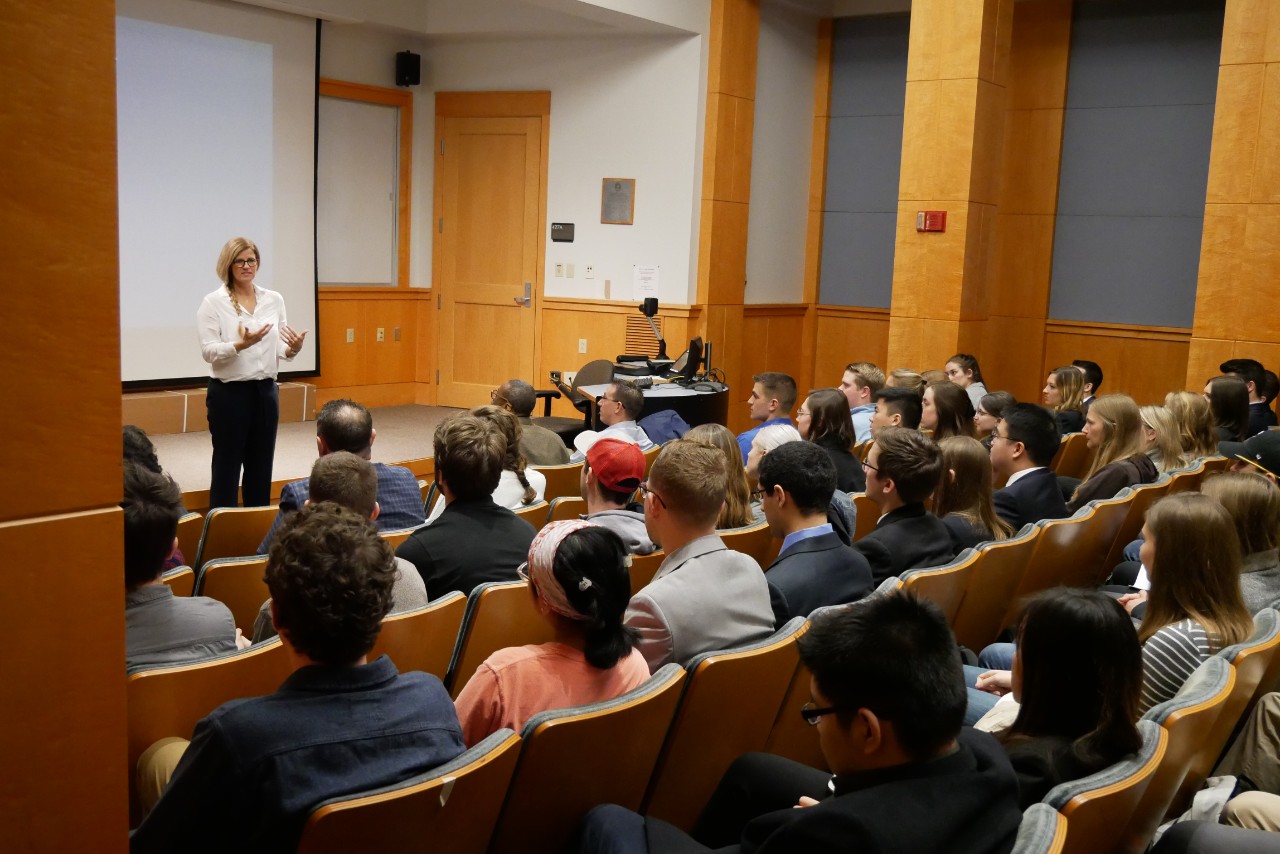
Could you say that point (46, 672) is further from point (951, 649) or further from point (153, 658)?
point (951, 649)

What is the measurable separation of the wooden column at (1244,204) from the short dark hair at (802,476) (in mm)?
5744

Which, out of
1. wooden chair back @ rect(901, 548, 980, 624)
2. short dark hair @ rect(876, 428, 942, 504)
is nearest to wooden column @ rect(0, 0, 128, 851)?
wooden chair back @ rect(901, 548, 980, 624)

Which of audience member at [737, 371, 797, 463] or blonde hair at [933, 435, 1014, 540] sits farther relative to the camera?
audience member at [737, 371, 797, 463]

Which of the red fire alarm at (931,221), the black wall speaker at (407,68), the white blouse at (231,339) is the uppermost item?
the black wall speaker at (407,68)

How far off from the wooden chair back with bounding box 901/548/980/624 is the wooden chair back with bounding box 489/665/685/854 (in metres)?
1.12

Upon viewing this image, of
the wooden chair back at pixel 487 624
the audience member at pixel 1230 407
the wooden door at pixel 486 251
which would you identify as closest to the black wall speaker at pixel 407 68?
the wooden door at pixel 486 251

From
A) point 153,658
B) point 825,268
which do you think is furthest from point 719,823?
point 825,268

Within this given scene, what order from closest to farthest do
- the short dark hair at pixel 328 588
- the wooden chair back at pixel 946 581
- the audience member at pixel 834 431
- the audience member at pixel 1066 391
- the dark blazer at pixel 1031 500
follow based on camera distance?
the short dark hair at pixel 328 588, the wooden chair back at pixel 946 581, the dark blazer at pixel 1031 500, the audience member at pixel 834 431, the audience member at pixel 1066 391

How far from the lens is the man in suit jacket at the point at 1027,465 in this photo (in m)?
4.46

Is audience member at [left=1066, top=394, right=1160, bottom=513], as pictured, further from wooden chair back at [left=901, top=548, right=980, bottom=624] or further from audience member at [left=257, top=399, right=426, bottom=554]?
audience member at [left=257, top=399, right=426, bottom=554]

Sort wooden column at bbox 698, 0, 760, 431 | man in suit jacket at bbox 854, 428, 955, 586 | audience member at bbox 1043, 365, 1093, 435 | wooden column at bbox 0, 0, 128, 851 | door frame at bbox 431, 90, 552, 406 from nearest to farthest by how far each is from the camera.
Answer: wooden column at bbox 0, 0, 128, 851 < man in suit jacket at bbox 854, 428, 955, 586 < audience member at bbox 1043, 365, 1093, 435 < wooden column at bbox 698, 0, 760, 431 < door frame at bbox 431, 90, 552, 406

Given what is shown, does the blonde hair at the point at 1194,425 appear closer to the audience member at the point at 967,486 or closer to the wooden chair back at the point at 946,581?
the audience member at the point at 967,486

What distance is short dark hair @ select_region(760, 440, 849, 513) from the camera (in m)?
3.18

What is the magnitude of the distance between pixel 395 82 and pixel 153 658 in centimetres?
850
